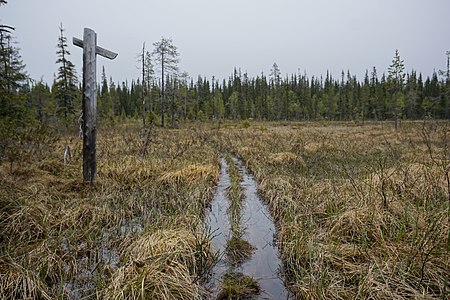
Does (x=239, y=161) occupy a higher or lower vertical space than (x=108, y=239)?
higher

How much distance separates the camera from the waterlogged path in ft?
11.7

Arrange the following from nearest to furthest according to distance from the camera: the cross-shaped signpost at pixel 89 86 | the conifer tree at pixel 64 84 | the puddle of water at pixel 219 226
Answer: the puddle of water at pixel 219 226 → the cross-shaped signpost at pixel 89 86 → the conifer tree at pixel 64 84

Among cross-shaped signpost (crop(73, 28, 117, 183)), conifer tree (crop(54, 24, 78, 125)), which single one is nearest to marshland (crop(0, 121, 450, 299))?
cross-shaped signpost (crop(73, 28, 117, 183))

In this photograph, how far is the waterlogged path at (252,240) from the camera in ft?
11.7

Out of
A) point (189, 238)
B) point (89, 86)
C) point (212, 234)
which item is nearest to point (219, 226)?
point (212, 234)

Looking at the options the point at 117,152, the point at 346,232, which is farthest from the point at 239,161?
the point at 346,232

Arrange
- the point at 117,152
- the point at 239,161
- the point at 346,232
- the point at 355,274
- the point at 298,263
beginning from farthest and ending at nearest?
the point at 239,161 → the point at 117,152 → the point at 346,232 → the point at 298,263 → the point at 355,274

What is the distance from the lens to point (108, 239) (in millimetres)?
4410

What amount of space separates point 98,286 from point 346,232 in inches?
133

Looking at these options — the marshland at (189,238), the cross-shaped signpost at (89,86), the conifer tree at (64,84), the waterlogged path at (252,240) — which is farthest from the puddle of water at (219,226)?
the conifer tree at (64,84)

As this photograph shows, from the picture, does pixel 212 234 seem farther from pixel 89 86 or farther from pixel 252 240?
pixel 89 86

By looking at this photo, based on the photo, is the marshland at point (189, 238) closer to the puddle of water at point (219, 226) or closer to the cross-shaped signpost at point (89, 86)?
the puddle of water at point (219, 226)

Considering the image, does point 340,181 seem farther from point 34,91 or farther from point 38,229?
point 34,91

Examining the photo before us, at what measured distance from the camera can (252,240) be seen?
481 cm
